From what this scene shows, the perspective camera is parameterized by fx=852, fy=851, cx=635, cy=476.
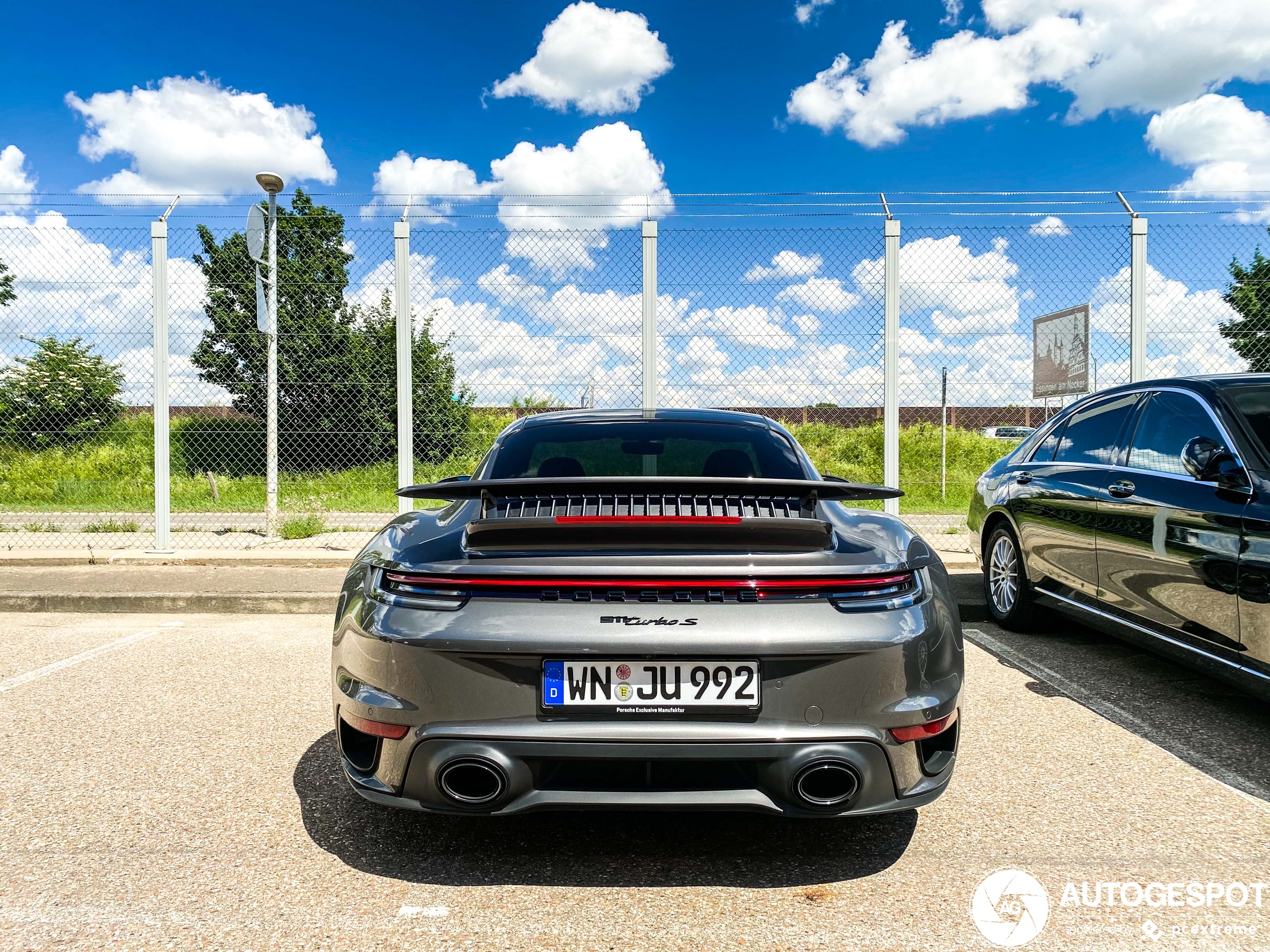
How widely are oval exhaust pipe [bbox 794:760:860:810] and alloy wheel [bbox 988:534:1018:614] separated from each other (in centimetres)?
360

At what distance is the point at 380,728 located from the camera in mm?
2275

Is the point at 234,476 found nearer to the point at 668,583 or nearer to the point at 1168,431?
the point at 668,583

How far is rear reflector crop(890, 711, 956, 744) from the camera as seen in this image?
87.3 inches

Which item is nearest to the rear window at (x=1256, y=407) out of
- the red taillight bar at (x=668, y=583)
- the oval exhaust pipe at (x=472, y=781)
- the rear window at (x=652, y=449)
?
the rear window at (x=652, y=449)

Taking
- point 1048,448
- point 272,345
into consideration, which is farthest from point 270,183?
point 1048,448

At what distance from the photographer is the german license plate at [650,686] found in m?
2.16

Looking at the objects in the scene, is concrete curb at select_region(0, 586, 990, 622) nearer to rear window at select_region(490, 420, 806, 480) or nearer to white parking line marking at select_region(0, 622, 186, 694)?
white parking line marking at select_region(0, 622, 186, 694)

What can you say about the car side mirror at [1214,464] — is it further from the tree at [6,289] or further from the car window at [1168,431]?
the tree at [6,289]

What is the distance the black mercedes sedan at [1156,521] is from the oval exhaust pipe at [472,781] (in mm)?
2902

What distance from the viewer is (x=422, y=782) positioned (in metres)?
2.23

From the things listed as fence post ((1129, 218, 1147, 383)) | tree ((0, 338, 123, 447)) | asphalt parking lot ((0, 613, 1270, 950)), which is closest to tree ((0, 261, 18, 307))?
tree ((0, 338, 123, 447))

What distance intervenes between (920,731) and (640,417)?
1.77 m

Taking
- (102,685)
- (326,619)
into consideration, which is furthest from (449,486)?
(326,619)

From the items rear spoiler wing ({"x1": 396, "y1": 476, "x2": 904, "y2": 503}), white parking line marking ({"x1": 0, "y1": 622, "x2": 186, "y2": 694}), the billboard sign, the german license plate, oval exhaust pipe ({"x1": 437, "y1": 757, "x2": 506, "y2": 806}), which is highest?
the billboard sign
